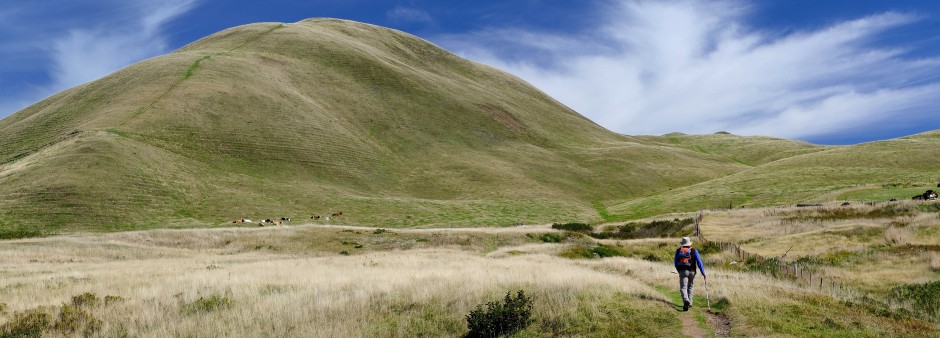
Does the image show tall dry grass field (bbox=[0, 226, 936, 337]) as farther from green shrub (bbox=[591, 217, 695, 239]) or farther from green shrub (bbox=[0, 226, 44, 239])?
green shrub (bbox=[0, 226, 44, 239])

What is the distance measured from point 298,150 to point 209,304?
3128 inches

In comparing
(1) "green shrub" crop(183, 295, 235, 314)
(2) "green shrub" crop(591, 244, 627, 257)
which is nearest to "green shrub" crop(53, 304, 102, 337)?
(1) "green shrub" crop(183, 295, 235, 314)

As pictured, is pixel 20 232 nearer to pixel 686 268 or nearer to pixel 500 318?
pixel 500 318

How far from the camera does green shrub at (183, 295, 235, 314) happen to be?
13.6 meters

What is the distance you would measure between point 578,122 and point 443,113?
57.0m

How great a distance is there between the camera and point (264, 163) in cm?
8375

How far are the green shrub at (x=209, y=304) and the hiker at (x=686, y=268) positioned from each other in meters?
12.8

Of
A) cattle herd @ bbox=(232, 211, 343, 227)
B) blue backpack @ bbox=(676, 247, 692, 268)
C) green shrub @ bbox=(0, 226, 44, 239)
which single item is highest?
green shrub @ bbox=(0, 226, 44, 239)

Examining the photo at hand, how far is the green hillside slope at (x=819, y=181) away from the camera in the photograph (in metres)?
68.0

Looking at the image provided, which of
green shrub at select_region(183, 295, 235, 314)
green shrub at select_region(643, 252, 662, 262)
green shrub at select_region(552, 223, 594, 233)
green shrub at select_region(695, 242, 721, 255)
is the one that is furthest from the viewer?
green shrub at select_region(552, 223, 594, 233)

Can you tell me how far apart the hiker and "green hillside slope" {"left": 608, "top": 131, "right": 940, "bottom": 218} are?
177ft

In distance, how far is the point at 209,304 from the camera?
14.0 m

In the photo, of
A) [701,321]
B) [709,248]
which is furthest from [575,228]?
[701,321]

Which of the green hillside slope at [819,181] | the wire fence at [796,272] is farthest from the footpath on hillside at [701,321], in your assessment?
the green hillside slope at [819,181]
